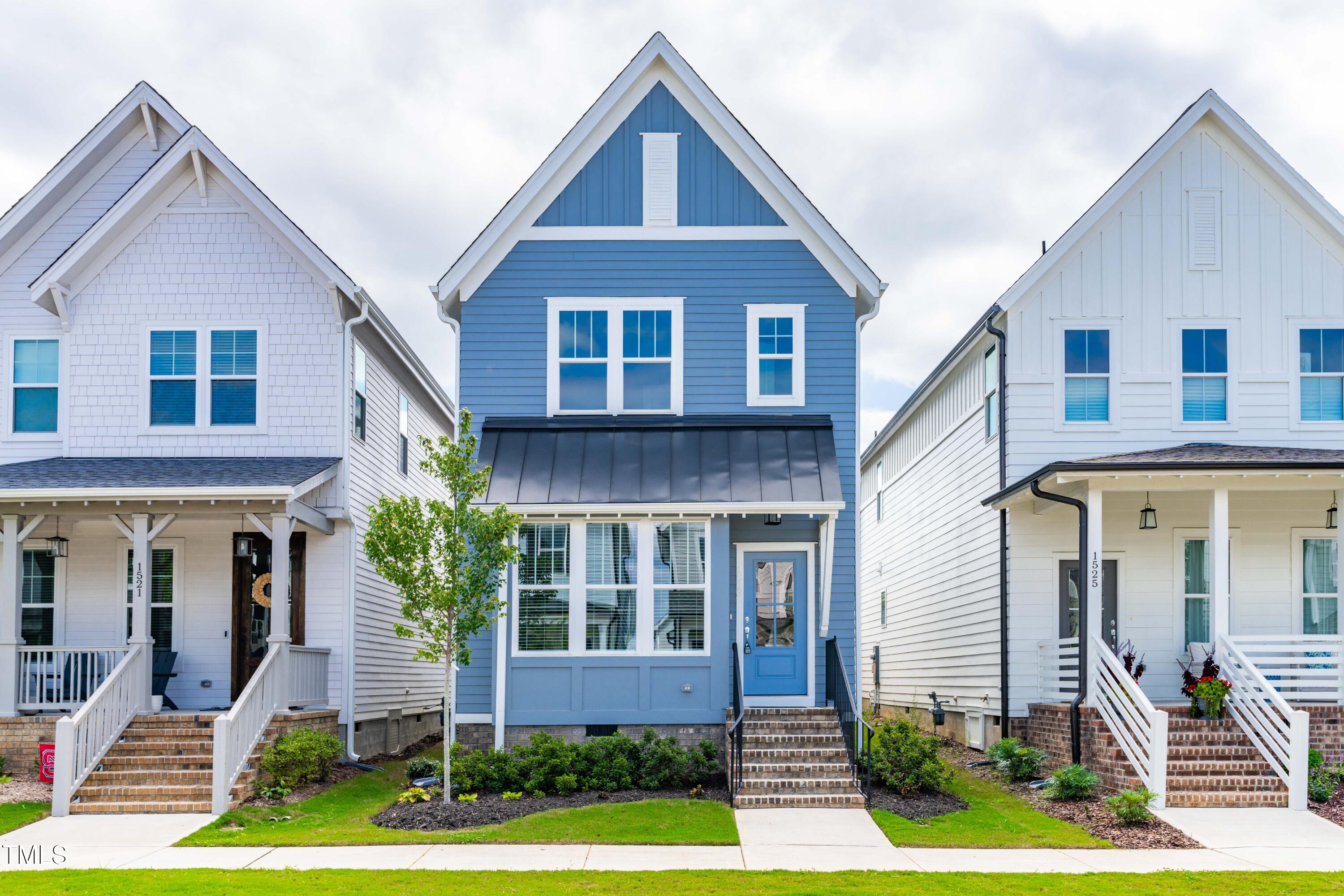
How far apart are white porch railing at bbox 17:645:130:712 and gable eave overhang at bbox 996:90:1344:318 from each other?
13324 millimetres

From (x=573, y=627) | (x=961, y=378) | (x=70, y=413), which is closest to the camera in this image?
(x=573, y=627)

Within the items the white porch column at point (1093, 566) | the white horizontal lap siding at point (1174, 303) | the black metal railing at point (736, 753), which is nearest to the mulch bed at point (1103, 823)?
the white porch column at point (1093, 566)

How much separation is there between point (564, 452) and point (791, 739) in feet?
16.1

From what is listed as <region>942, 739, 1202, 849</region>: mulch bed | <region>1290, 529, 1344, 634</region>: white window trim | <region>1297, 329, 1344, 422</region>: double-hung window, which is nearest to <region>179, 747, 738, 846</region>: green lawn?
<region>942, 739, 1202, 849</region>: mulch bed

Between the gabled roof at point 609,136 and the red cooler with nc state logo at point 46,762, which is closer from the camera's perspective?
the red cooler with nc state logo at point 46,762

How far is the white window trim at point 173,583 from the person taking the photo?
58.1 feet

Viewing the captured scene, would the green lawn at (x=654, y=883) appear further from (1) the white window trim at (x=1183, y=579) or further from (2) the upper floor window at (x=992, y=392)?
(2) the upper floor window at (x=992, y=392)

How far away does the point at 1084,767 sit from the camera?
14.8 metres

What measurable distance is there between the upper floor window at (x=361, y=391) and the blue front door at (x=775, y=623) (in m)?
6.43

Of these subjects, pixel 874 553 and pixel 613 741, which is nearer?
pixel 613 741

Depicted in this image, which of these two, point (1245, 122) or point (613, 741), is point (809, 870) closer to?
point (613, 741)

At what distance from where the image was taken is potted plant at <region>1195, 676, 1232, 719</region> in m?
15.0

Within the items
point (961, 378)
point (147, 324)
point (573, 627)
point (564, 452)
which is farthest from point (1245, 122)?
point (147, 324)

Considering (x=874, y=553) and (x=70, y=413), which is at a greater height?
(x=70, y=413)
